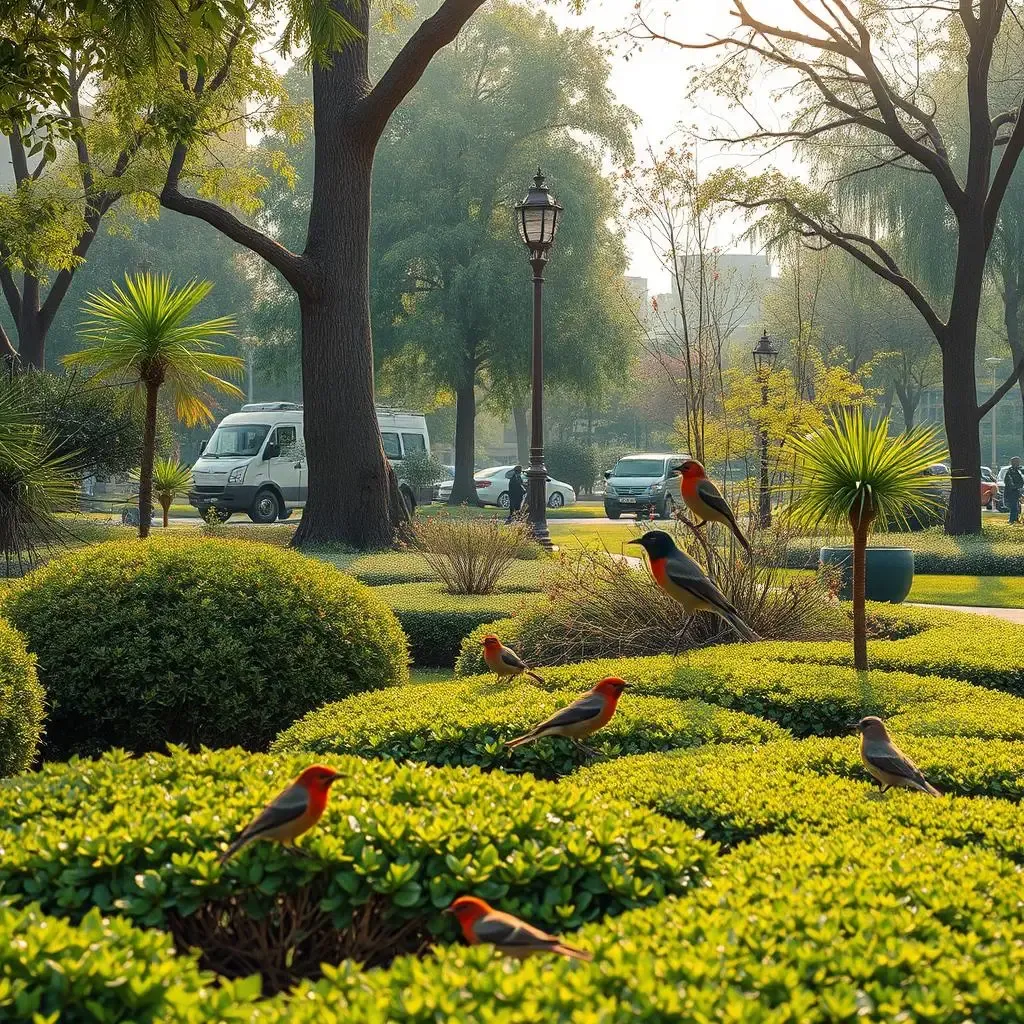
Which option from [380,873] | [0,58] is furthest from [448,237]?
[380,873]

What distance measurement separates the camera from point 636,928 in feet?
10.0

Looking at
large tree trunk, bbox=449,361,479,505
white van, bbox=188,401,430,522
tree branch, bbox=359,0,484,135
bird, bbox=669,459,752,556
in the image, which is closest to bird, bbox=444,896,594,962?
bird, bbox=669,459,752,556

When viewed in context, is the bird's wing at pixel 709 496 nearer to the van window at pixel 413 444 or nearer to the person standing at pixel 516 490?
the person standing at pixel 516 490

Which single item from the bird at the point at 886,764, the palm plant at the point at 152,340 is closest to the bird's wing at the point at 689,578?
Answer: the bird at the point at 886,764

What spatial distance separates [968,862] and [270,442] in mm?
28769

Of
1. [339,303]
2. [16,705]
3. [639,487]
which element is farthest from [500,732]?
[639,487]

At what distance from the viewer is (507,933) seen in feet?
9.78

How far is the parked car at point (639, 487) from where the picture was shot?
36.5 meters

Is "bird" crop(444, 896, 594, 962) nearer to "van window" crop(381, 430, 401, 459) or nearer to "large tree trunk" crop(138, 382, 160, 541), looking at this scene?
"large tree trunk" crop(138, 382, 160, 541)

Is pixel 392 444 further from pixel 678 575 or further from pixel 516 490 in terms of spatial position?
pixel 678 575

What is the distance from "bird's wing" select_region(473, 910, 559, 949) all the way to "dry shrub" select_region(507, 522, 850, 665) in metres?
6.06

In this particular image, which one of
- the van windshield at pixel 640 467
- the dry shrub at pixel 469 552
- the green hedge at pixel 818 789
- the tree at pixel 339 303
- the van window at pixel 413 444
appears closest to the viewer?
the green hedge at pixel 818 789

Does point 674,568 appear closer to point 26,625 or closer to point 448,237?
point 26,625

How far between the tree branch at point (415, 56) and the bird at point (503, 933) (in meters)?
14.8
